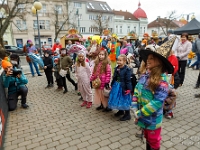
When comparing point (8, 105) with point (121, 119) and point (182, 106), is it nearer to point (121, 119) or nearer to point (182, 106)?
point (121, 119)

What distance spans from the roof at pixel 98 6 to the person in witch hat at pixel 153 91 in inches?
1647

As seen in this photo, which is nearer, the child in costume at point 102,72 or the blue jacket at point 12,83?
the child in costume at point 102,72

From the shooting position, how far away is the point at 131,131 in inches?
130

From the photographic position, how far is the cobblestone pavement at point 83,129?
2.90m

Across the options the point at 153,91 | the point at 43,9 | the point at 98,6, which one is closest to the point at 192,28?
the point at 153,91

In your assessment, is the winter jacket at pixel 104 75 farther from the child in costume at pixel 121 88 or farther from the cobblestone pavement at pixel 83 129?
the cobblestone pavement at pixel 83 129

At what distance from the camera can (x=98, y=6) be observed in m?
42.8

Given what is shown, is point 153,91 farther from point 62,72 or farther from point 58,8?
point 58,8

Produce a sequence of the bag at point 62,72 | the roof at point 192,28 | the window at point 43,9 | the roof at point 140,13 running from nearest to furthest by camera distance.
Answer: the bag at point 62,72, the roof at point 192,28, the window at point 43,9, the roof at point 140,13

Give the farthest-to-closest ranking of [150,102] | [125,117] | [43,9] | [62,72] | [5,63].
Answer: [43,9]
[62,72]
[5,63]
[125,117]
[150,102]

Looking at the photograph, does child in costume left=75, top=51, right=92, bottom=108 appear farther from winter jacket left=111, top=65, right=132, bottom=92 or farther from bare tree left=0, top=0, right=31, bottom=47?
bare tree left=0, top=0, right=31, bottom=47

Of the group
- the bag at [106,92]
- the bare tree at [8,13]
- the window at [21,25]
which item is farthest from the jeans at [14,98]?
the window at [21,25]

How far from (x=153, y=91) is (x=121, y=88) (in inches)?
64.6

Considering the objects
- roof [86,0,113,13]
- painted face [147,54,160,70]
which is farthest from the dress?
roof [86,0,113,13]
